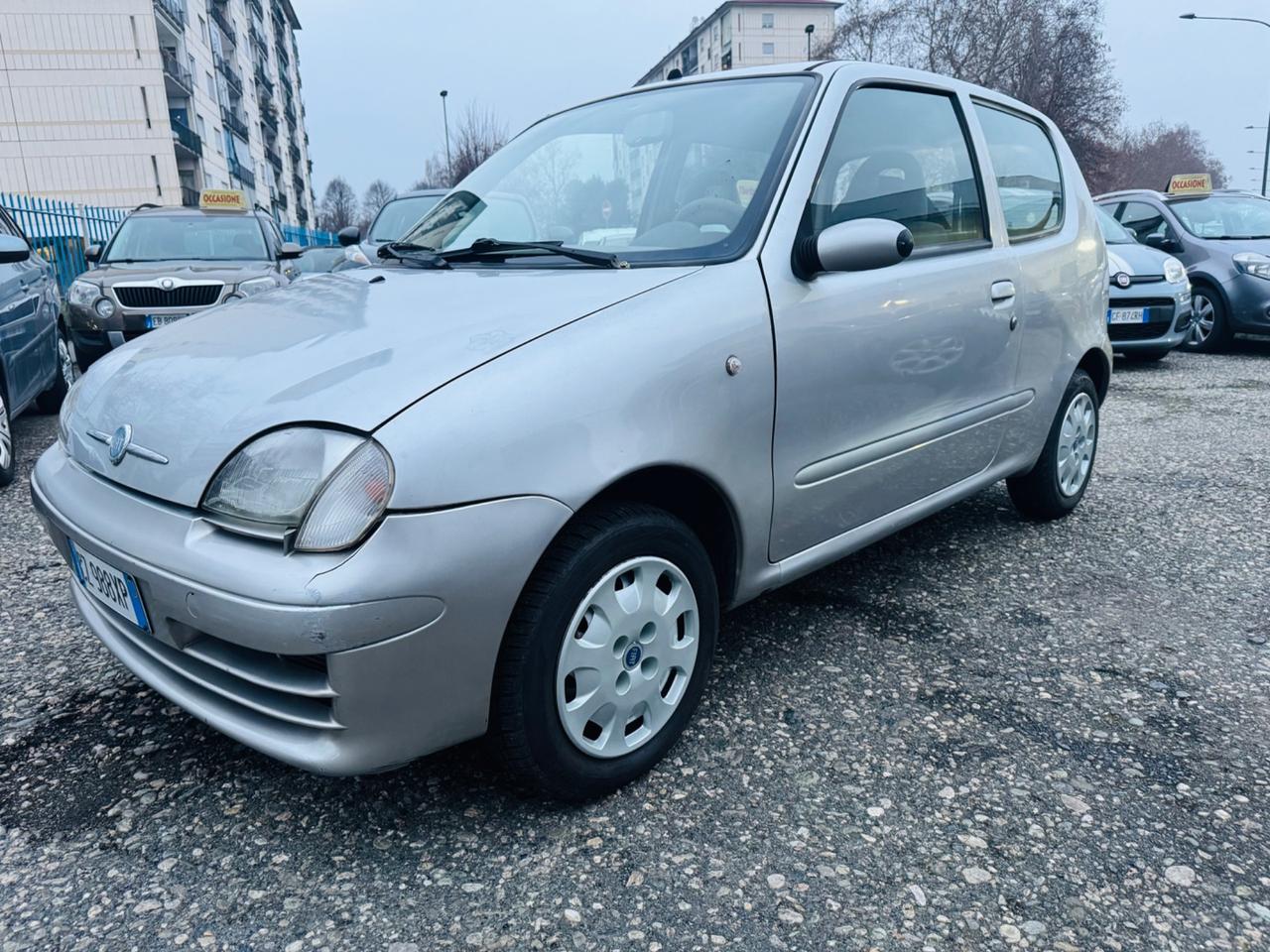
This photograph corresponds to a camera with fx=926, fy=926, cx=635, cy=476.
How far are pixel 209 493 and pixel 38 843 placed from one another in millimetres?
880

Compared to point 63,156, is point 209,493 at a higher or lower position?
lower

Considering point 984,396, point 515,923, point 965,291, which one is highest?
point 965,291

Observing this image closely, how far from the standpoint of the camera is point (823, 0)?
81938 mm

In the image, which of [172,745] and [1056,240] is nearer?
[172,745]

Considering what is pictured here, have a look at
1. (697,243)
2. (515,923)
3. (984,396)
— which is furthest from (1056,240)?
(515,923)

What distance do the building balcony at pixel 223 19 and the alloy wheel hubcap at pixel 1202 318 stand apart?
137ft

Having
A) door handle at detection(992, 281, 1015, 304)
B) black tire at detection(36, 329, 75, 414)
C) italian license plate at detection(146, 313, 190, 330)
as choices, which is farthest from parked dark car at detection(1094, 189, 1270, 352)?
black tire at detection(36, 329, 75, 414)

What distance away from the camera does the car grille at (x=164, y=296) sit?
23.8 feet

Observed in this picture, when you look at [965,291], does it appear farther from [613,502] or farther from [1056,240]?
[613,502]

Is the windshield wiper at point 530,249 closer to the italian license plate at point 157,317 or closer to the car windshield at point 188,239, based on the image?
the italian license plate at point 157,317

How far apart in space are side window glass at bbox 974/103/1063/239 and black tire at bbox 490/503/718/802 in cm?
210

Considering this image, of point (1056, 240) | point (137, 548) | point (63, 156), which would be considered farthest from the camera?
point (63, 156)

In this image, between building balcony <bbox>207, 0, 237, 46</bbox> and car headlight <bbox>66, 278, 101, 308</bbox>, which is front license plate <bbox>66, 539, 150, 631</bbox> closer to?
car headlight <bbox>66, 278, 101, 308</bbox>

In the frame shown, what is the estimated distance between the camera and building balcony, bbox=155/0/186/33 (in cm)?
3130
